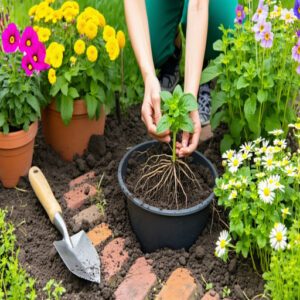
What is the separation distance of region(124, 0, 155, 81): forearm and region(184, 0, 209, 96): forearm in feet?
0.47

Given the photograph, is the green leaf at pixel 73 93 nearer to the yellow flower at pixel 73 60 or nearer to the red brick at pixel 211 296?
the yellow flower at pixel 73 60

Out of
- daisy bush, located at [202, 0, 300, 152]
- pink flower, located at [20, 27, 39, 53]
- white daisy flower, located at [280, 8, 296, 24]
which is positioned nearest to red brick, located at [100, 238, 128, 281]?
daisy bush, located at [202, 0, 300, 152]

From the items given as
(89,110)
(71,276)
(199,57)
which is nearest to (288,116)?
(199,57)

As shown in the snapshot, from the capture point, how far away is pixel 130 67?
2893 mm

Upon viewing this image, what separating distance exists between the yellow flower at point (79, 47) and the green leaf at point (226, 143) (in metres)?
0.69

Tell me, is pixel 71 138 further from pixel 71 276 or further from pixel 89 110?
pixel 71 276

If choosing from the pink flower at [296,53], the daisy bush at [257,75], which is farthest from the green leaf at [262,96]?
the pink flower at [296,53]

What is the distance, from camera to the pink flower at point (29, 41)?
84.1 inches

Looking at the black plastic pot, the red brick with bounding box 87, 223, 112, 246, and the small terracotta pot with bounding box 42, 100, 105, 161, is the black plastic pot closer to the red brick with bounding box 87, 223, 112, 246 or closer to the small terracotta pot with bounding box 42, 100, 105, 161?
the red brick with bounding box 87, 223, 112, 246

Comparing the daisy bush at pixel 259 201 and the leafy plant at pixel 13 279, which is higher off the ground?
the daisy bush at pixel 259 201

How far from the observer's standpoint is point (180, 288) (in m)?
1.91

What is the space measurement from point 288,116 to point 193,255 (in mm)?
696

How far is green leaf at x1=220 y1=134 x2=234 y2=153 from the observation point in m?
2.37

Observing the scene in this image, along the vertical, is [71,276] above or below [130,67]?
below
